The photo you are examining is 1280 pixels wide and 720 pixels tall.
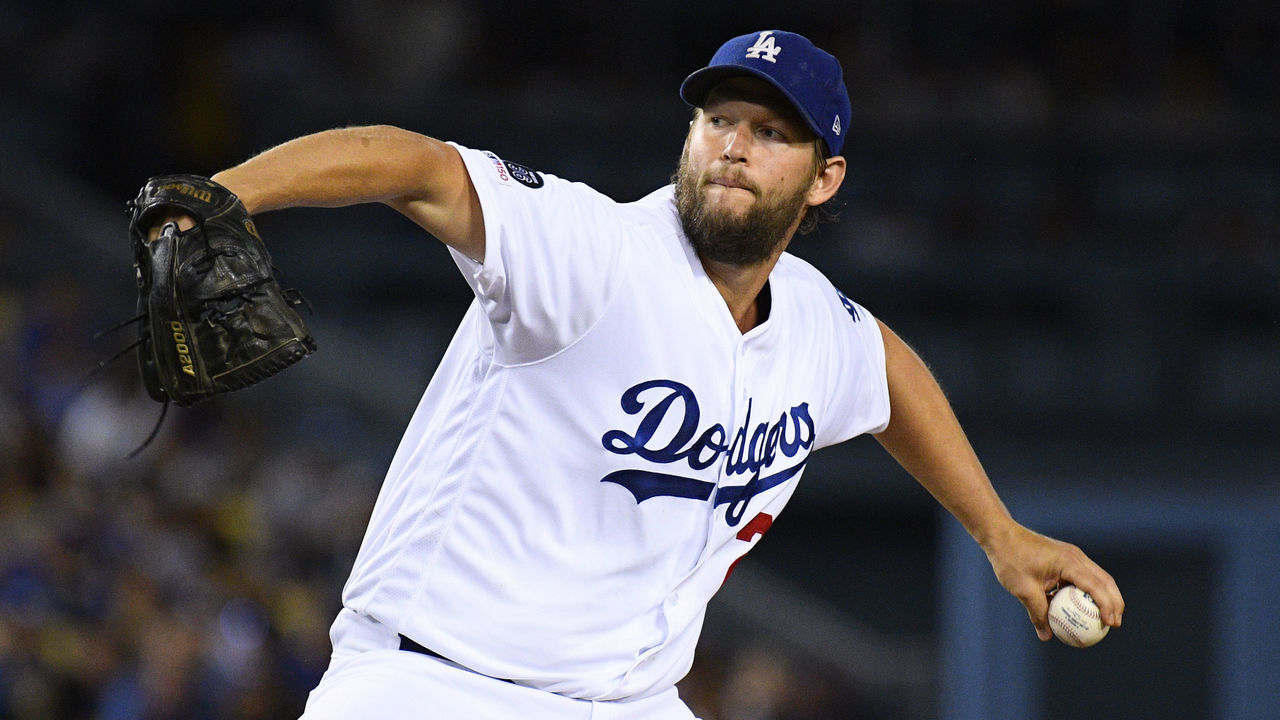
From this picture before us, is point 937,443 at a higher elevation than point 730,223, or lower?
lower

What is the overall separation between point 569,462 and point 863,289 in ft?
21.7

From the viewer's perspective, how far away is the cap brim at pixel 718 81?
2842mm

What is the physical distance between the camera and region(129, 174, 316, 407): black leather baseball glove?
2.04 metres

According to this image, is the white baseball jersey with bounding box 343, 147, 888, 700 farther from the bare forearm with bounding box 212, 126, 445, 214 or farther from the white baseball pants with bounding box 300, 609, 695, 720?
the bare forearm with bounding box 212, 126, 445, 214

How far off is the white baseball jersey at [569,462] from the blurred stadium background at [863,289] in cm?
415

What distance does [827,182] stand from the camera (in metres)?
3.15

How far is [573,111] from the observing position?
977cm

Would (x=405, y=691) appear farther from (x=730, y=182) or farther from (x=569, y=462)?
(x=730, y=182)

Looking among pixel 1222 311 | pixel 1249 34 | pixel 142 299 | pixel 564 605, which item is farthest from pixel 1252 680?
pixel 142 299

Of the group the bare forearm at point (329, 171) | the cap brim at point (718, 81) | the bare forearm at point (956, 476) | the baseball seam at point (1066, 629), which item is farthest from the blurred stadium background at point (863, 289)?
the bare forearm at point (329, 171)

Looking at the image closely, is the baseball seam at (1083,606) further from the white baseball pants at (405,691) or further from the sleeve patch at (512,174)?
the sleeve patch at (512,174)

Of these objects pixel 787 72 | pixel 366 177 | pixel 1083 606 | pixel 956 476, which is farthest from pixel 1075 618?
pixel 366 177

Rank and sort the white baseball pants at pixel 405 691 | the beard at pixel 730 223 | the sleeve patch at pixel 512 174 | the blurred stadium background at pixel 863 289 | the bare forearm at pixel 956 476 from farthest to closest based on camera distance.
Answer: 1. the blurred stadium background at pixel 863 289
2. the bare forearm at pixel 956 476
3. the beard at pixel 730 223
4. the white baseball pants at pixel 405 691
5. the sleeve patch at pixel 512 174

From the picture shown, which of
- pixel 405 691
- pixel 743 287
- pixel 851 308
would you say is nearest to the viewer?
pixel 405 691
